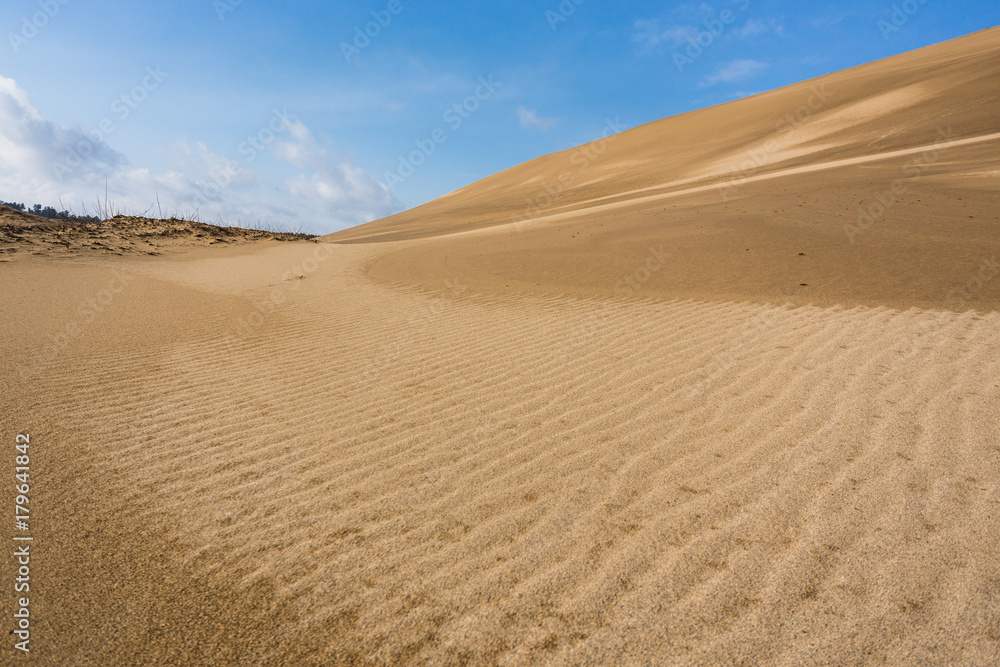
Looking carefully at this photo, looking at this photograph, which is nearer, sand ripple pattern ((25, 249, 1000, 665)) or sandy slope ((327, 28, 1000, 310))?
sand ripple pattern ((25, 249, 1000, 665))

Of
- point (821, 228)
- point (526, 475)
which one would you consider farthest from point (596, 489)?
point (821, 228)

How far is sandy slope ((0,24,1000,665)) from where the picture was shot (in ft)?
6.29

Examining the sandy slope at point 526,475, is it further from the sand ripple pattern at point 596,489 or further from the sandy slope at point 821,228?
the sandy slope at point 821,228

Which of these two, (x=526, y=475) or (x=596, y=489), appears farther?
(x=526, y=475)

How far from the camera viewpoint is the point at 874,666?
5.58 feet

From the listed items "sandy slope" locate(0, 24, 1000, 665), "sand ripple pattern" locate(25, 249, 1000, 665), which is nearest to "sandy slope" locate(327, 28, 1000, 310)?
"sandy slope" locate(0, 24, 1000, 665)

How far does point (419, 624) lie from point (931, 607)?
1950 mm

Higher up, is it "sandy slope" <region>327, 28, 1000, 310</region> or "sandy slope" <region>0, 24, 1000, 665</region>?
"sandy slope" <region>327, 28, 1000, 310</region>

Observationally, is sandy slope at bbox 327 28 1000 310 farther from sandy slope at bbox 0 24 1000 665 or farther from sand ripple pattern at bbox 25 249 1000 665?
sand ripple pattern at bbox 25 249 1000 665

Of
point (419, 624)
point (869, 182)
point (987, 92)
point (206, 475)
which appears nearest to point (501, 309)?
point (206, 475)

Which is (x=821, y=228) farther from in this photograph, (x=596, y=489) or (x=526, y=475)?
(x=526, y=475)

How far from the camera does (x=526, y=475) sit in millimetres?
2965

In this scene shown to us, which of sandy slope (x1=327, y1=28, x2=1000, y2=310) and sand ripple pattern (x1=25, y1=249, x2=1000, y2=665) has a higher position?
sandy slope (x1=327, y1=28, x2=1000, y2=310)

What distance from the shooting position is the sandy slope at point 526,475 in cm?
192
